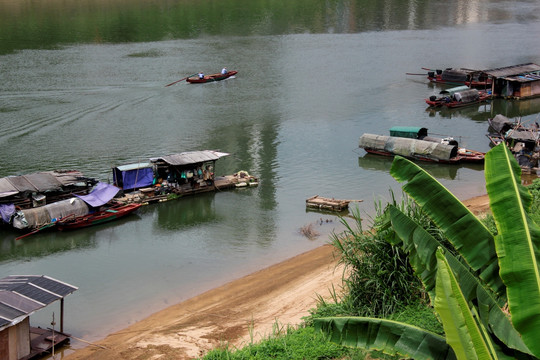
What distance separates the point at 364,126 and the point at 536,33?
154 feet

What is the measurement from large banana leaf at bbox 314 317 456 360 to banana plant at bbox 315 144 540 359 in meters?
0.04

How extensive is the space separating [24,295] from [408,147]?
26.7 meters

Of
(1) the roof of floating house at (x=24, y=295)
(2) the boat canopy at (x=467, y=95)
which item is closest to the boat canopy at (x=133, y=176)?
(1) the roof of floating house at (x=24, y=295)


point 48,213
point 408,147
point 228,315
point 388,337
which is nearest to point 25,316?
point 228,315

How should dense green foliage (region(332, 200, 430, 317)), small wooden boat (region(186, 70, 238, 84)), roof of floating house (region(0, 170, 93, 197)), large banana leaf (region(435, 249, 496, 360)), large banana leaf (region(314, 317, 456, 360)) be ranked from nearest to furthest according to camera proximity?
large banana leaf (region(435, 249, 496, 360))
large banana leaf (region(314, 317, 456, 360))
dense green foliage (region(332, 200, 430, 317))
roof of floating house (region(0, 170, 93, 197))
small wooden boat (region(186, 70, 238, 84))

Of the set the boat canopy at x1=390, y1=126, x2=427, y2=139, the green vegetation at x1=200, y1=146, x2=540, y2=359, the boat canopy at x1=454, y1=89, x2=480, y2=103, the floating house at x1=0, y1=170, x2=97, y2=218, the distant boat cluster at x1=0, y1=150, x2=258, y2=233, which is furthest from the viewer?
the boat canopy at x1=454, y1=89, x2=480, y2=103

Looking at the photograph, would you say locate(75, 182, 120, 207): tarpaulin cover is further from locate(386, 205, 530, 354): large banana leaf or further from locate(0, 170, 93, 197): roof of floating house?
locate(386, 205, 530, 354): large banana leaf

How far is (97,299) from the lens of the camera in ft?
78.8

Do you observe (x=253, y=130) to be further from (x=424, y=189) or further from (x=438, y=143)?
(x=424, y=189)

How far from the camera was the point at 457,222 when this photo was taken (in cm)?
1123

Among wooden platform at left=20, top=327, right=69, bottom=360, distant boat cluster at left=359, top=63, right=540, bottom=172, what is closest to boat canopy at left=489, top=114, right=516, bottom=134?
distant boat cluster at left=359, top=63, right=540, bottom=172

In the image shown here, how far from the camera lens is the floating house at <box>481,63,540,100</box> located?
178ft

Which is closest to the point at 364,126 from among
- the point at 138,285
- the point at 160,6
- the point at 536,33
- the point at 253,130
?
the point at 253,130

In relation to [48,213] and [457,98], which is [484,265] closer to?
[48,213]
